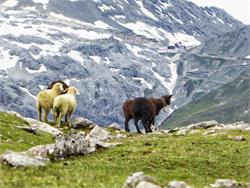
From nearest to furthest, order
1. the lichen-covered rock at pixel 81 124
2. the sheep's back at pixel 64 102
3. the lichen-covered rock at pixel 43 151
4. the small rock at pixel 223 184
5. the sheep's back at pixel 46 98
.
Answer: the small rock at pixel 223 184 < the lichen-covered rock at pixel 43 151 < the sheep's back at pixel 64 102 < the sheep's back at pixel 46 98 < the lichen-covered rock at pixel 81 124

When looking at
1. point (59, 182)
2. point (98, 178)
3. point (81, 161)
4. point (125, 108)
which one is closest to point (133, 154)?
point (81, 161)

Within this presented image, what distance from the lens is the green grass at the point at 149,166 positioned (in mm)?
20823

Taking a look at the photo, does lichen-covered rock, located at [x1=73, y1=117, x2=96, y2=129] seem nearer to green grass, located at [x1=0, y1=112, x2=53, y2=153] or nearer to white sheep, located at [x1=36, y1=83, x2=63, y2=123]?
white sheep, located at [x1=36, y1=83, x2=63, y2=123]

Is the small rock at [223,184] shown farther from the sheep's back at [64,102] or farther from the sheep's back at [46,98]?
the sheep's back at [46,98]

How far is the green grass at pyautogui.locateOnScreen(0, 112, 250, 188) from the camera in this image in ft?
68.3

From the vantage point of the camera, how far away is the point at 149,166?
30219mm

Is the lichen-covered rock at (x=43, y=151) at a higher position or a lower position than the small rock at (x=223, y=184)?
lower

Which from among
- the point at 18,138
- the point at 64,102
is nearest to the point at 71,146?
the point at 18,138

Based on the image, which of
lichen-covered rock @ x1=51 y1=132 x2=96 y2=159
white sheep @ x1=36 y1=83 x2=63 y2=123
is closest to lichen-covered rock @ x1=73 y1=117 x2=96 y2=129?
white sheep @ x1=36 y1=83 x2=63 y2=123

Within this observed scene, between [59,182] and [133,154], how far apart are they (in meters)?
14.5


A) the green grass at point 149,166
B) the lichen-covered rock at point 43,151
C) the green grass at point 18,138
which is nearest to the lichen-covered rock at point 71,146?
the lichen-covered rock at point 43,151

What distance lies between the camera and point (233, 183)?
2317 centimetres

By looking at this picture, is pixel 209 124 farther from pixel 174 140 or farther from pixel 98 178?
pixel 98 178

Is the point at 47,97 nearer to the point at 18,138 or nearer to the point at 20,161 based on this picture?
the point at 18,138
